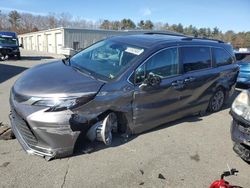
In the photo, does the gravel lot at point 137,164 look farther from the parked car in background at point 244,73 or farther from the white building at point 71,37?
the white building at point 71,37

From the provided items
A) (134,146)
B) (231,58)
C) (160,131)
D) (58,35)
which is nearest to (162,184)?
(134,146)

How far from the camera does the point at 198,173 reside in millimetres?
4062

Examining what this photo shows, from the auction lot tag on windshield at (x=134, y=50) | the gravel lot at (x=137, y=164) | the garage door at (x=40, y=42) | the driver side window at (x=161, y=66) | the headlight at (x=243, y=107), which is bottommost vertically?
the garage door at (x=40, y=42)

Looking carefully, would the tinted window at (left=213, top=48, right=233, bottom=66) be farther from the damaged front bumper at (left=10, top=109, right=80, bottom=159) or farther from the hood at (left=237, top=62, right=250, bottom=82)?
the damaged front bumper at (left=10, top=109, right=80, bottom=159)

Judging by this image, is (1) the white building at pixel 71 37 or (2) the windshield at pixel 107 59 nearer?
(2) the windshield at pixel 107 59

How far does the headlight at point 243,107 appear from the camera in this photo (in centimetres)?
416

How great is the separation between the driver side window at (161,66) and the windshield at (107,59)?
230mm

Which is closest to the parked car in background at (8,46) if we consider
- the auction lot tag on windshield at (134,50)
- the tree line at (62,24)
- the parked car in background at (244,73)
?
the parked car in background at (244,73)

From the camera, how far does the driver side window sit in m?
4.73

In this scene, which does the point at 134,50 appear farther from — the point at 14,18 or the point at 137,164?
the point at 14,18

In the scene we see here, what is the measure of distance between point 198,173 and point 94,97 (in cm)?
183

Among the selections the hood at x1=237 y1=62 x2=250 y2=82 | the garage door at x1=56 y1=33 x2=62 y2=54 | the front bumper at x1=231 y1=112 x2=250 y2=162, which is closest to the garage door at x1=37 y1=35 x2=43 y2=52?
the garage door at x1=56 y1=33 x2=62 y2=54

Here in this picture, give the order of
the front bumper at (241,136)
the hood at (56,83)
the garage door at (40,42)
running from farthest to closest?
1. the garage door at (40,42)
2. the front bumper at (241,136)
3. the hood at (56,83)

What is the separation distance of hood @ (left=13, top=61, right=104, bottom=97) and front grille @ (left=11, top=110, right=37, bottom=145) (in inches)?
14.8
